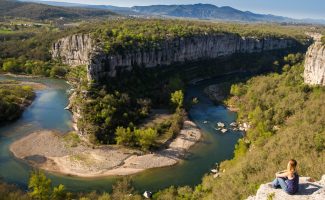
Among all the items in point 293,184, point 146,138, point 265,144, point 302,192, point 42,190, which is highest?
point 293,184

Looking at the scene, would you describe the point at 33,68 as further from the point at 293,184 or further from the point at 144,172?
the point at 293,184

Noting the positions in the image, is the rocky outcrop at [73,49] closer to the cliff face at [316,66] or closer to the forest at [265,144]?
the forest at [265,144]

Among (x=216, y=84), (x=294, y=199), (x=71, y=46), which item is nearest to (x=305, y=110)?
(x=294, y=199)

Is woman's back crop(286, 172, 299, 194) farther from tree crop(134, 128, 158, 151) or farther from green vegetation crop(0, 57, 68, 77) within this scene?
green vegetation crop(0, 57, 68, 77)

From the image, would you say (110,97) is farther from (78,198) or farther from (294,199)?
(294,199)

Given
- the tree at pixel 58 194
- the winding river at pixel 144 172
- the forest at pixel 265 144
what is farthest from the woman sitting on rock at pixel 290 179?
the winding river at pixel 144 172

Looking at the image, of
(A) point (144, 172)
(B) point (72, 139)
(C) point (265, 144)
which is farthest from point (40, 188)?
(C) point (265, 144)
